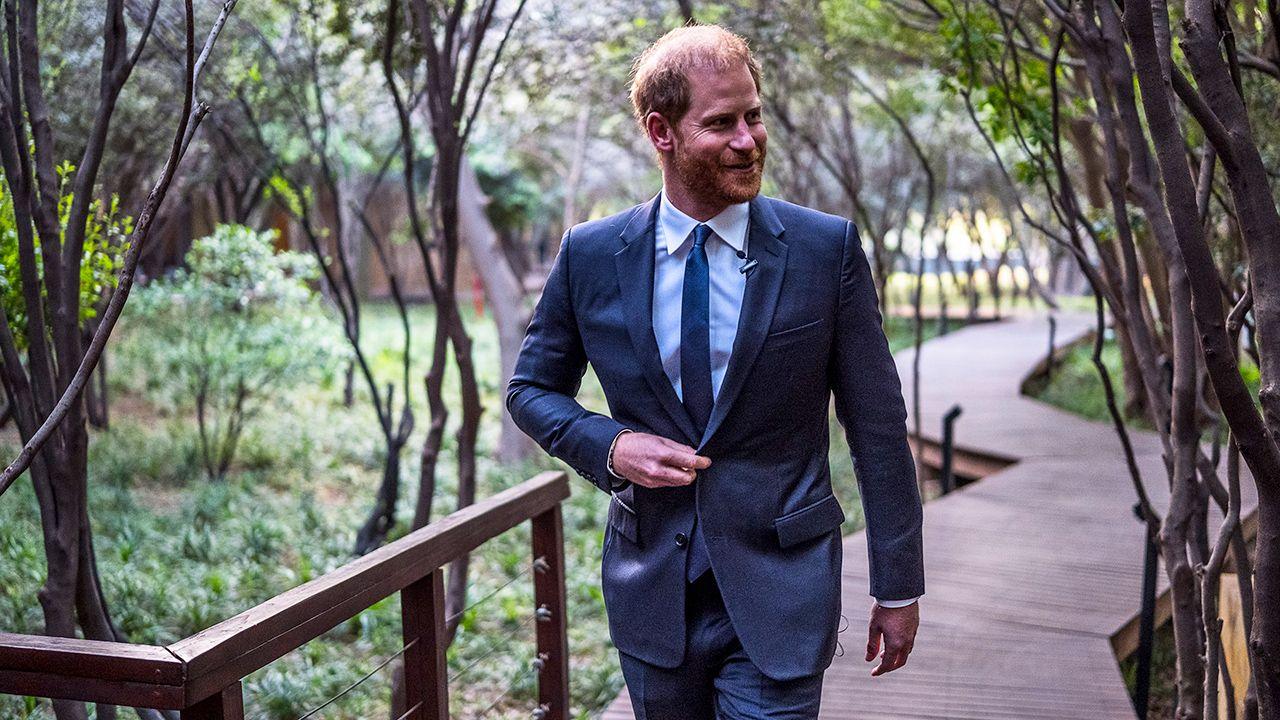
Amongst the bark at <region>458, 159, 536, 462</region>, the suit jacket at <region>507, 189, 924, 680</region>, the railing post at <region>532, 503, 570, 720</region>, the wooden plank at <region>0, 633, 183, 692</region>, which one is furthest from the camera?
the bark at <region>458, 159, 536, 462</region>

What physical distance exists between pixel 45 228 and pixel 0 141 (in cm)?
25

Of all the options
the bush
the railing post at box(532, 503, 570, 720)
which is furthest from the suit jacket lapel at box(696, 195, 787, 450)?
the bush

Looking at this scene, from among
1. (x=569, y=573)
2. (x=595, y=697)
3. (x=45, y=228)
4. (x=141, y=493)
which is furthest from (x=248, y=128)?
(x=45, y=228)

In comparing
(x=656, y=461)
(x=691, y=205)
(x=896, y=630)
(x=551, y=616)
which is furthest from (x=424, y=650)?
(x=691, y=205)

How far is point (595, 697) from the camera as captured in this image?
18.9 ft

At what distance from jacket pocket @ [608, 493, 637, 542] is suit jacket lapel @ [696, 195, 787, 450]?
218 mm

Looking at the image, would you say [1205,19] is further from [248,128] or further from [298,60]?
[248,128]

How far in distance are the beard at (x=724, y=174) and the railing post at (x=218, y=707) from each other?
117 centimetres

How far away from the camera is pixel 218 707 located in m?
1.95

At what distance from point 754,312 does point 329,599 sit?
0.98 metres

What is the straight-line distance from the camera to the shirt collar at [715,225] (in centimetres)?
229

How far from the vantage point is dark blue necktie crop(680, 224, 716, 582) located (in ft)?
7.41

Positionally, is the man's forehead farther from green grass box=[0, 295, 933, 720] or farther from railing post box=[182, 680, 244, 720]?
green grass box=[0, 295, 933, 720]

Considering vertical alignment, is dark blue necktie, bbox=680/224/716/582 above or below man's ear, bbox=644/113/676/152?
below
